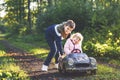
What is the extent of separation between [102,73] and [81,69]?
1119mm

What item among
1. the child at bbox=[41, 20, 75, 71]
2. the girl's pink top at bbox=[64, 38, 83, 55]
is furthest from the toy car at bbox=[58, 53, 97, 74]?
the girl's pink top at bbox=[64, 38, 83, 55]

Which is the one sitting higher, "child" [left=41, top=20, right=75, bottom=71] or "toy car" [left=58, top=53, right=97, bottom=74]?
"child" [left=41, top=20, right=75, bottom=71]

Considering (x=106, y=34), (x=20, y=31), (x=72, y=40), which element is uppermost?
(x=72, y=40)

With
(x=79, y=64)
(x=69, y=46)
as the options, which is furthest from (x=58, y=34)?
(x=79, y=64)

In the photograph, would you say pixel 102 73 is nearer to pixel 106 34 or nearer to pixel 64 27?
pixel 64 27

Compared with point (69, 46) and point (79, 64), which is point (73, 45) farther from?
point (79, 64)

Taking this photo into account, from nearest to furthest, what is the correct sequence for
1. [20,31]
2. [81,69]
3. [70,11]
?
[81,69], [70,11], [20,31]

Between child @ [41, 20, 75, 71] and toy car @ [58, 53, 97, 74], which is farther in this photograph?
child @ [41, 20, 75, 71]

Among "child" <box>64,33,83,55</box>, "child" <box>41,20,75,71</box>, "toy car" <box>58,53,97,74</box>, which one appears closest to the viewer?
"toy car" <box>58,53,97,74</box>

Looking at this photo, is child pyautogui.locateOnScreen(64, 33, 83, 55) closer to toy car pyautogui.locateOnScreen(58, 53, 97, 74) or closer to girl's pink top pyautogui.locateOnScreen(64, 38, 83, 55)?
girl's pink top pyautogui.locateOnScreen(64, 38, 83, 55)

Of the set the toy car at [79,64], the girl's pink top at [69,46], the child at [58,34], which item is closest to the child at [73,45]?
the girl's pink top at [69,46]

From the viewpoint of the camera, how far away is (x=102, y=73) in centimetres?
1355

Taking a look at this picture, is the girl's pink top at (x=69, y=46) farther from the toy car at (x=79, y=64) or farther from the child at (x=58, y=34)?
the toy car at (x=79, y=64)

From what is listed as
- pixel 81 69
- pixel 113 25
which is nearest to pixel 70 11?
pixel 113 25
